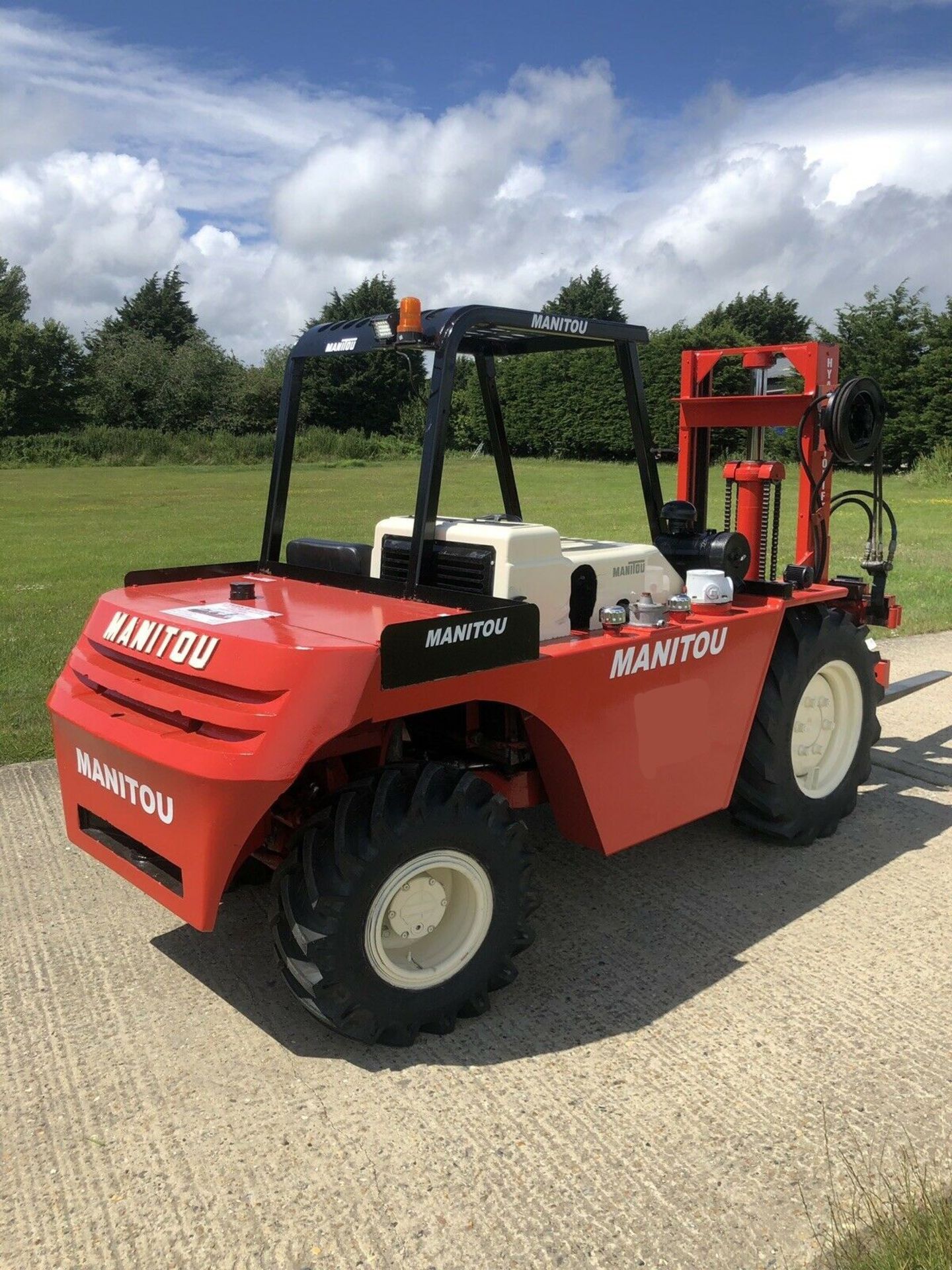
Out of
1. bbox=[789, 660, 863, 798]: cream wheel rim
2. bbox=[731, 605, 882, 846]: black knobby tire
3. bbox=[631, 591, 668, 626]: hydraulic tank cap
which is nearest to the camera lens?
bbox=[631, 591, 668, 626]: hydraulic tank cap

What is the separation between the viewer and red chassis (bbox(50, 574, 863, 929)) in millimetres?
2941

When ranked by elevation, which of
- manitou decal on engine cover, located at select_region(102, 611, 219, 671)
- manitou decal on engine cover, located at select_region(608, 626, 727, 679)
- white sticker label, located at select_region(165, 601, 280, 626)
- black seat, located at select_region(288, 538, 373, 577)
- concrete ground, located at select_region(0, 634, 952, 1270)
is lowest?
concrete ground, located at select_region(0, 634, 952, 1270)

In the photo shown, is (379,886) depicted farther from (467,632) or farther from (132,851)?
(132,851)

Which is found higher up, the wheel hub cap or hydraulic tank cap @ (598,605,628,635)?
hydraulic tank cap @ (598,605,628,635)

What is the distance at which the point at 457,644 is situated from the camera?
3.13 metres

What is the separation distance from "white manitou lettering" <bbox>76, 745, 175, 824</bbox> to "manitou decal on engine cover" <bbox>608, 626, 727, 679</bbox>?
57.5 inches

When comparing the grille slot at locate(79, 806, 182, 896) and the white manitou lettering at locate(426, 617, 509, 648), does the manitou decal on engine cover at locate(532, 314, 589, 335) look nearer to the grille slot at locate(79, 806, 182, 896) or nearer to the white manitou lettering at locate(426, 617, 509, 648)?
the white manitou lettering at locate(426, 617, 509, 648)

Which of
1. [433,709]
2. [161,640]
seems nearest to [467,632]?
[433,709]

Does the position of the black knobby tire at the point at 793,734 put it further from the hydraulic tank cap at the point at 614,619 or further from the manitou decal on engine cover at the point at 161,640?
the manitou decal on engine cover at the point at 161,640

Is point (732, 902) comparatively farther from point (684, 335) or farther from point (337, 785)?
point (684, 335)

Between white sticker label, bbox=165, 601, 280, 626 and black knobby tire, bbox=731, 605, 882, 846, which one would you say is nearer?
white sticker label, bbox=165, 601, 280, 626

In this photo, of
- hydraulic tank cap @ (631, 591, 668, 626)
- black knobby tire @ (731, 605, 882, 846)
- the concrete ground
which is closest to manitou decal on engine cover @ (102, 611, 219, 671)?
the concrete ground

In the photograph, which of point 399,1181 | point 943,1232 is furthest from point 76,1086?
point 943,1232

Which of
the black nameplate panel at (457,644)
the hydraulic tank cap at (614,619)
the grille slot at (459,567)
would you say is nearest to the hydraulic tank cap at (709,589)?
the hydraulic tank cap at (614,619)
